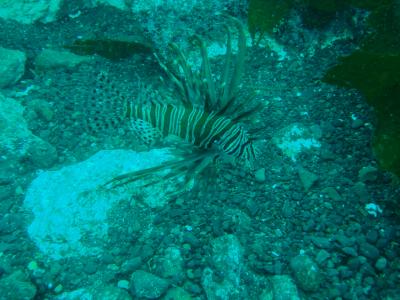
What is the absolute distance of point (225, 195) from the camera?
3.28 m

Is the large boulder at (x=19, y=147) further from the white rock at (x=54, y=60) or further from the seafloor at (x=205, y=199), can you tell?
the white rock at (x=54, y=60)

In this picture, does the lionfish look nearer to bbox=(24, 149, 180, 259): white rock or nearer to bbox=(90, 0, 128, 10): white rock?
bbox=(24, 149, 180, 259): white rock

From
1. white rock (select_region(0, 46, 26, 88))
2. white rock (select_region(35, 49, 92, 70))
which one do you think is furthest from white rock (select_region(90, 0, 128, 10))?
white rock (select_region(0, 46, 26, 88))

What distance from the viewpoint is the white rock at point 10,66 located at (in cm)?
428

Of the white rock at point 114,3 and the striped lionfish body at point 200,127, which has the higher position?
the white rock at point 114,3

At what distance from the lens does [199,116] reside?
292 centimetres

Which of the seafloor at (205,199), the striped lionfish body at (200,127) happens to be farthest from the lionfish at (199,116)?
the seafloor at (205,199)

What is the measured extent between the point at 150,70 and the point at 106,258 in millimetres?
2819

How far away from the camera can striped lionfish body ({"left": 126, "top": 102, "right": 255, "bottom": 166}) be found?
2.85 meters

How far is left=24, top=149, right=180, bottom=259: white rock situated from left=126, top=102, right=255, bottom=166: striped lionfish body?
0.90ft

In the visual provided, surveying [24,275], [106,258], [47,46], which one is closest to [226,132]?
[106,258]

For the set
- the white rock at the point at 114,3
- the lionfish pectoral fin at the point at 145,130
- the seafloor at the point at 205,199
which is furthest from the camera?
the white rock at the point at 114,3

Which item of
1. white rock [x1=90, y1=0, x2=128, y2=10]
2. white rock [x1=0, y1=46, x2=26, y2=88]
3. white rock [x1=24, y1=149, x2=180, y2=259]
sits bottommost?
white rock [x1=24, y1=149, x2=180, y2=259]

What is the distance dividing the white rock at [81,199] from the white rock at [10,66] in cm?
171
